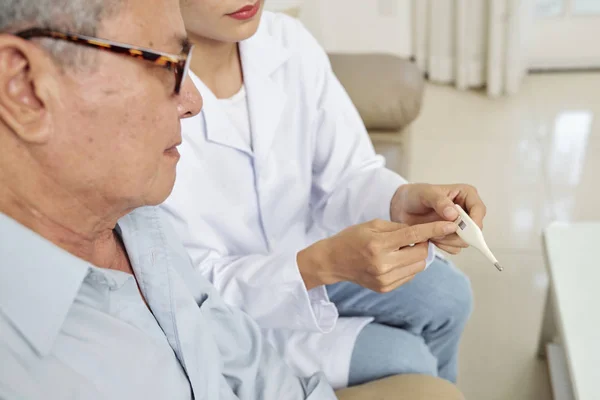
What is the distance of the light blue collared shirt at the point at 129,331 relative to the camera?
0.63 meters

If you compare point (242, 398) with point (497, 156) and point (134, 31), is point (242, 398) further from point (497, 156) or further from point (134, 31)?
point (497, 156)

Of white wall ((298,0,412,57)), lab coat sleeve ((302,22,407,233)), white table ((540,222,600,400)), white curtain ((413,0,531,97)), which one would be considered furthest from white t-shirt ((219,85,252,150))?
white curtain ((413,0,531,97))

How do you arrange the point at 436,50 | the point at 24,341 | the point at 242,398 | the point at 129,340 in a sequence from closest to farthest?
the point at 24,341, the point at 129,340, the point at 242,398, the point at 436,50

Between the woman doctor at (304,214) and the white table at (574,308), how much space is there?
20cm

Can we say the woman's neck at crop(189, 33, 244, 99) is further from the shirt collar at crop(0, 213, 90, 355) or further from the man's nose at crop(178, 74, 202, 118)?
the shirt collar at crop(0, 213, 90, 355)

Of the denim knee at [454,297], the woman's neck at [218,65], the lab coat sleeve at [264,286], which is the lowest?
the denim knee at [454,297]

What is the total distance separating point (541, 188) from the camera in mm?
2314

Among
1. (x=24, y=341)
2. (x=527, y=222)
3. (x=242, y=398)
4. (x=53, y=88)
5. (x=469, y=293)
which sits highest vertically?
(x=53, y=88)

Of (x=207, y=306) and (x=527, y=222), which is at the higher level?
(x=207, y=306)

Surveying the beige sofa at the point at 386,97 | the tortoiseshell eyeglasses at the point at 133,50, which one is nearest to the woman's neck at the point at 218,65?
the tortoiseshell eyeglasses at the point at 133,50

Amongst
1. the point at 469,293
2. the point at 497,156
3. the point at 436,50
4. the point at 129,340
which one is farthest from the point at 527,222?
the point at 129,340

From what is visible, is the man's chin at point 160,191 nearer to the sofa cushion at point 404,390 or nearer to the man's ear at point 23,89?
the man's ear at point 23,89

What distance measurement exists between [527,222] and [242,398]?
1542 millimetres

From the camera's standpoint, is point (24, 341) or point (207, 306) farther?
point (207, 306)
